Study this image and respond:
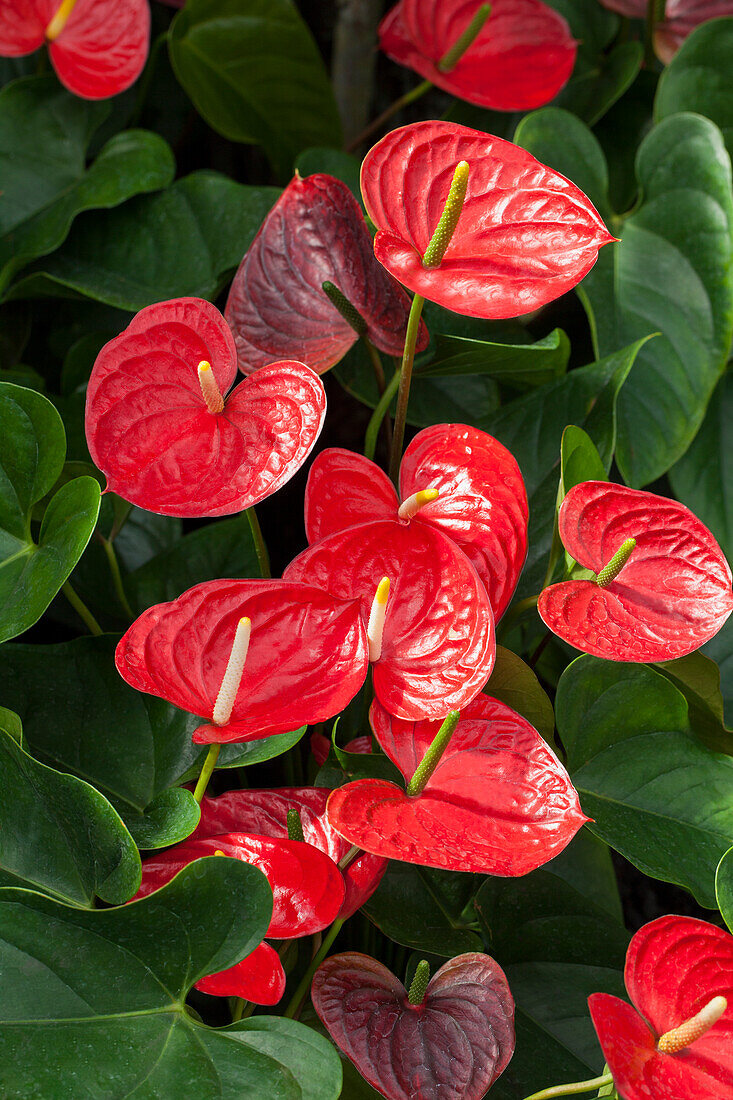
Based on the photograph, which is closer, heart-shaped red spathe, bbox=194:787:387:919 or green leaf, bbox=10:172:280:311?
heart-shaped red spathe, bbox=194:787:387:919

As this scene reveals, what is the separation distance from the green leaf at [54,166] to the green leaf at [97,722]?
16.8 inches

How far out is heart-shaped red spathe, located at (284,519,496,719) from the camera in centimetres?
53

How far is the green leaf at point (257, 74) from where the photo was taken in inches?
40.8

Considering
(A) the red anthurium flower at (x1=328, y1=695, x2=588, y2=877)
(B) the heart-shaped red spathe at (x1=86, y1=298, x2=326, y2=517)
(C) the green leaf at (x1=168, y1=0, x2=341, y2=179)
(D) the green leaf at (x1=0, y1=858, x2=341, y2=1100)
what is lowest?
(D) the green leaf at (x1=0, y1=858, x2=341, y2=1100)

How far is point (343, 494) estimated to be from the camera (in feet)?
2.02

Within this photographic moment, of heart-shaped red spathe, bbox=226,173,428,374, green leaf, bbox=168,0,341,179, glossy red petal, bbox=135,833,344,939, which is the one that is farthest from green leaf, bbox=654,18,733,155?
glossy red petal, bbox=135,833,344,939

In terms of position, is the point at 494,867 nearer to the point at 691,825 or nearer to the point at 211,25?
the point at 691,825

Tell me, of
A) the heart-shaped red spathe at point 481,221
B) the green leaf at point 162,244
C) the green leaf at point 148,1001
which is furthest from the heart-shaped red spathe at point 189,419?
the green leaf at point 162,244

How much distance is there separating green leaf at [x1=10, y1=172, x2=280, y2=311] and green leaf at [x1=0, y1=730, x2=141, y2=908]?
0.54 meters

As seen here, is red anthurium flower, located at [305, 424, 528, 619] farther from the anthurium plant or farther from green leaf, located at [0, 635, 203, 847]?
green leaf, located at [0, 635, 203, 847]

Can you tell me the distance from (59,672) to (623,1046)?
45cm

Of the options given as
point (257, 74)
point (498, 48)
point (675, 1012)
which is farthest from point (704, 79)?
point (675, 1012)

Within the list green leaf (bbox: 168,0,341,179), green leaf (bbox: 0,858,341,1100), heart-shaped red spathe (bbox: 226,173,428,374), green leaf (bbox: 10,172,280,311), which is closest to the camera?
green leaf (bbox: 0,858,341,1100)

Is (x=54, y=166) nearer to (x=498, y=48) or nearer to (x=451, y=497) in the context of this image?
(x=498, y=48)
